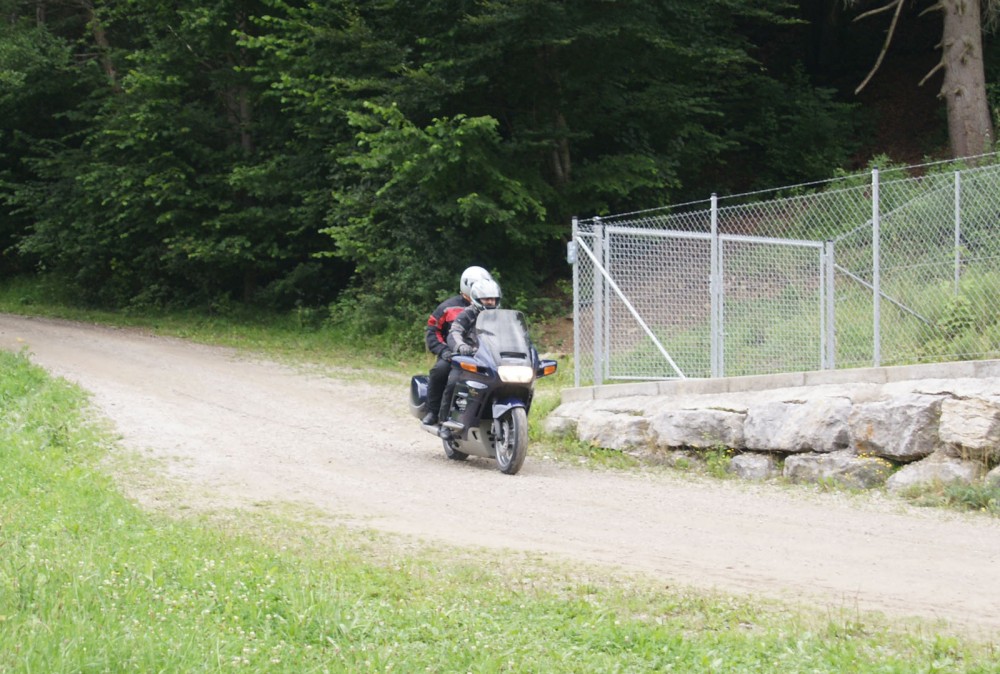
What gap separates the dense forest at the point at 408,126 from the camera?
850 inches

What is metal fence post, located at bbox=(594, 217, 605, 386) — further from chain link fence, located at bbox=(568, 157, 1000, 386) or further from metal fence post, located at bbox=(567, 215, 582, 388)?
metal fence post, located at bbox=(567, 215, 582, 388)

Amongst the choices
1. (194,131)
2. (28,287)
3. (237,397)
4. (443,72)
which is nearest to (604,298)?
(237,397)

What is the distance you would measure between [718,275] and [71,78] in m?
23.8

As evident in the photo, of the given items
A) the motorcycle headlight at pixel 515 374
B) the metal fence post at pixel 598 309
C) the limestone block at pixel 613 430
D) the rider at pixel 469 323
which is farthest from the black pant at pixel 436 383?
the metal fence post at pixel 598 309

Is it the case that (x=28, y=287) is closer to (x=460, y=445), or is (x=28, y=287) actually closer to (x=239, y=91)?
(x=239, y=91)

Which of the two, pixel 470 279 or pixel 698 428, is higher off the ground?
pixel 470 279

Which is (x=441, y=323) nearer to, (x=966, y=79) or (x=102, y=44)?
(x=966, y=79)

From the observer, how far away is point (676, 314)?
43.5 feet

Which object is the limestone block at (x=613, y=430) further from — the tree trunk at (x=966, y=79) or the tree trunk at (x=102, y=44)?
the tree trunk at (x=102, y=44)

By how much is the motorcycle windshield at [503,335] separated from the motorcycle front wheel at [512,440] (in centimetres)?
56

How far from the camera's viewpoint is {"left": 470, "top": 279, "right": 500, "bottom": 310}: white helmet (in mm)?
12062

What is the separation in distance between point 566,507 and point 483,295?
10.4 feet

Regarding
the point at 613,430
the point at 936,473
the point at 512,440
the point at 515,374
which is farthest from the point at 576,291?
the point at 936,473

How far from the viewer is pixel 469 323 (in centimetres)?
1202
